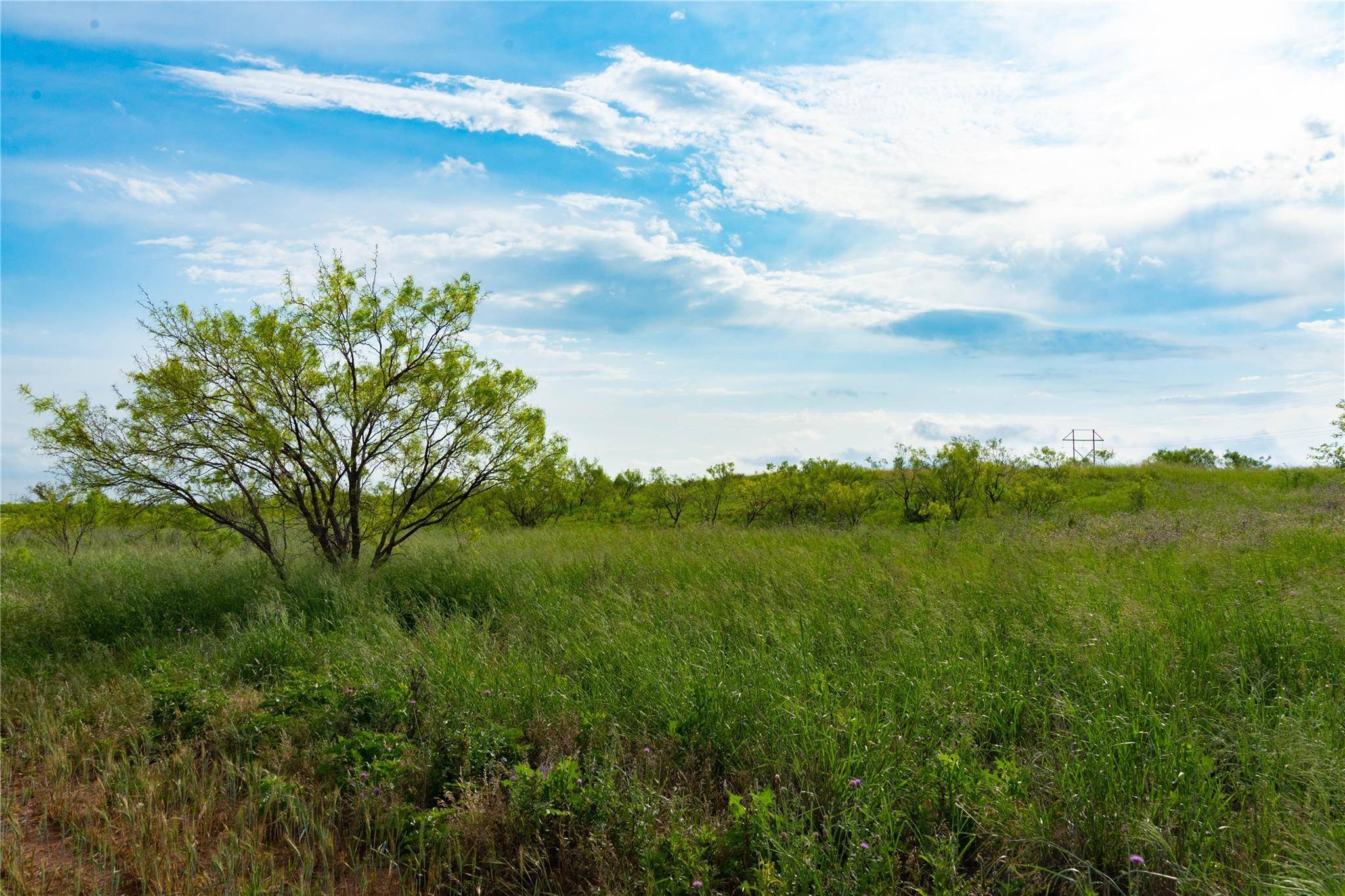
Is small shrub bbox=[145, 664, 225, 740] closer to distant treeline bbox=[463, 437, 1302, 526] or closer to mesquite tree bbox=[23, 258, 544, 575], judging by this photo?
mesquite tree bbox=[23, 258, 544, 575]

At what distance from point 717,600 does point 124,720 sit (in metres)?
5.40

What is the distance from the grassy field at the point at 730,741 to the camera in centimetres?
351

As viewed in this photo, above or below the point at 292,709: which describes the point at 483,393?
above

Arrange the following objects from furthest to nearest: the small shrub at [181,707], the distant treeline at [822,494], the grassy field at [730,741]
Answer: the distant treeline at [822,494] → the small shrub at [181,707] → the grassy field at [730,741]

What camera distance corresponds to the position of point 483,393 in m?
11.8

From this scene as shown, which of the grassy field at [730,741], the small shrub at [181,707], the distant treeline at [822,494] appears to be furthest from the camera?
the distant treeline at [822,494]

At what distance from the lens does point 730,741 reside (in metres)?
4.59

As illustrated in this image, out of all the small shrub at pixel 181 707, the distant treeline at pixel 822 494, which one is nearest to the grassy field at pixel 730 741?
the small shrub at pixel 181 707

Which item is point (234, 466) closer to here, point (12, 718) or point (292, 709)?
point (12, 718)

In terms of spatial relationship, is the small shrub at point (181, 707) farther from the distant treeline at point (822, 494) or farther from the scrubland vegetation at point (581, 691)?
the distant treeline at point (822, 494)

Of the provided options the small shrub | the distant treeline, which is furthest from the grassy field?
the distant treeline

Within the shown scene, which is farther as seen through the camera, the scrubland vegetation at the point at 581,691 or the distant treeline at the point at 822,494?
the distant treeline at the point at 822,494

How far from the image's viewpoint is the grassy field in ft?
11.5

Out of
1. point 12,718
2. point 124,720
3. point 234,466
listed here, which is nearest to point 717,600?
point 124,720
